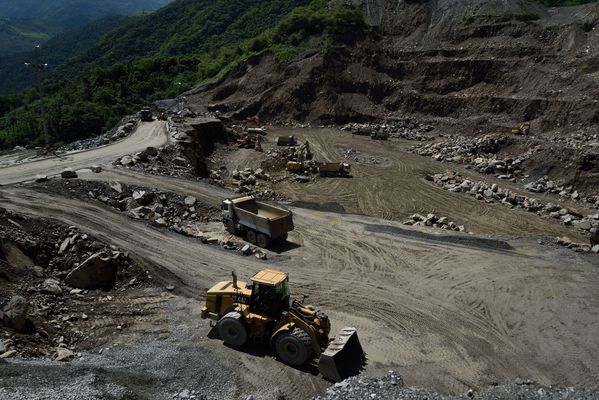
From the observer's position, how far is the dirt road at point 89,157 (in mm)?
21172

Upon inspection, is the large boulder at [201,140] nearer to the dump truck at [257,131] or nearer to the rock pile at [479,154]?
the dump truck at [257,131]

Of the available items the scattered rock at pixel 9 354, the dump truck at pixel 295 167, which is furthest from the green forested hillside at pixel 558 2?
the scattered rock at pixel 9 354

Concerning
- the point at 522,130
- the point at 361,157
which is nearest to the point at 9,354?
the point at 361,157

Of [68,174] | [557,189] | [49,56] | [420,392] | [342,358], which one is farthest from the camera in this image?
[49,56]

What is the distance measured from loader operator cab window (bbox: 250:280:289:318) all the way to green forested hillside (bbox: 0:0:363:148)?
30.5 metres

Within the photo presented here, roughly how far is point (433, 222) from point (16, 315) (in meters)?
16.8

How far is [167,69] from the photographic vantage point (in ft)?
224

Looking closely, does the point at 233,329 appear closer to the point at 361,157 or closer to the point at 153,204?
the point at 153,204

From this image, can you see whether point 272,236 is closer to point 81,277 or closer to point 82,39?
point 81,277

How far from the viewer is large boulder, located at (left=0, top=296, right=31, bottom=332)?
1093 centimetres

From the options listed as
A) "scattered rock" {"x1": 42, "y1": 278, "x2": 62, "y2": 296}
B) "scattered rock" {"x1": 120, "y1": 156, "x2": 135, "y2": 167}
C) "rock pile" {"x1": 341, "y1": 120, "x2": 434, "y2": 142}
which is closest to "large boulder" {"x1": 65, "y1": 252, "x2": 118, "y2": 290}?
"scattered rock" {"x1": 42, "y1": 278, "x2": 62, "y2": 296}

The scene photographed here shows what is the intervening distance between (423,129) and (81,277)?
3264cm

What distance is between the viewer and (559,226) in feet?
73.7

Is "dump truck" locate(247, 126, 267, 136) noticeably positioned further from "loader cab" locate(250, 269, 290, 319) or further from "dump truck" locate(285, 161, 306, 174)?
"loader cab" locate(250, 269, 290, 319)
